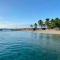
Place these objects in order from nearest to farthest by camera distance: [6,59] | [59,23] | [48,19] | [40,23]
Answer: [6,59]
[59,23]
[48,19]
[40,23]

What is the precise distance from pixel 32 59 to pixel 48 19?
12583cm

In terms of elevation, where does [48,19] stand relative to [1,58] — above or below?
above

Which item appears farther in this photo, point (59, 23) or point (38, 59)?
point (59, 23)

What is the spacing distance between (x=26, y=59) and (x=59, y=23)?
90941 millimetres

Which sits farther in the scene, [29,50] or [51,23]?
[51,23]

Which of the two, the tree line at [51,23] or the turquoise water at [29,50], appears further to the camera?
the tree line at [51,23]

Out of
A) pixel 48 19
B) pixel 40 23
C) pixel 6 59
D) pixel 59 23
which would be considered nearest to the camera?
pixel 6 59

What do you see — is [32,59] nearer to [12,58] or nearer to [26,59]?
[26,59]

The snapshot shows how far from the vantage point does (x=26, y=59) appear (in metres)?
15.4

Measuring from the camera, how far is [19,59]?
15281 mm

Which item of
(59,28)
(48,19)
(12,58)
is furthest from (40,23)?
(12,58)

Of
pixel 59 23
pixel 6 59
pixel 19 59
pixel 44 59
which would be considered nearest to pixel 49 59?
pixel 44 59

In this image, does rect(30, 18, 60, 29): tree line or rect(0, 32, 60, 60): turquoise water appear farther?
rect(30, 18, 60, 29): tree line

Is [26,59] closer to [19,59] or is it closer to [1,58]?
[19,59]
